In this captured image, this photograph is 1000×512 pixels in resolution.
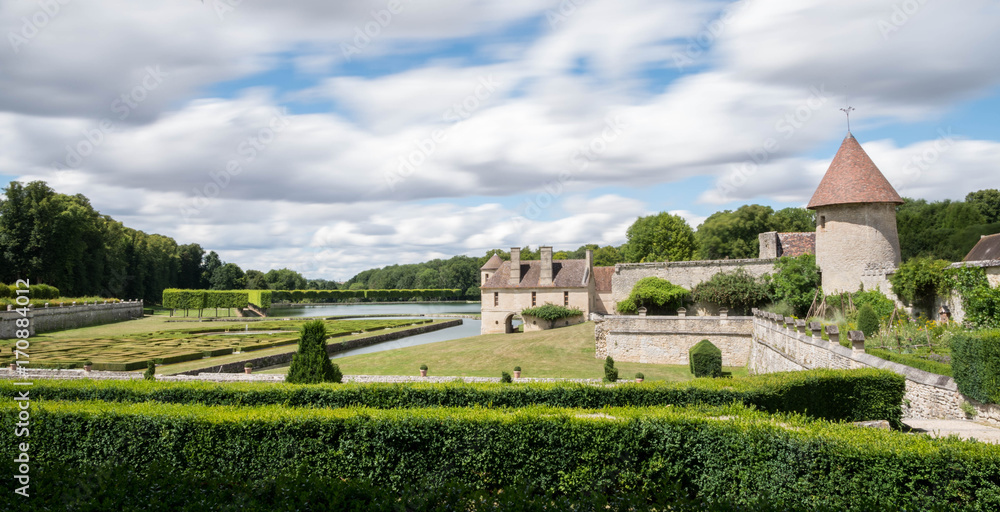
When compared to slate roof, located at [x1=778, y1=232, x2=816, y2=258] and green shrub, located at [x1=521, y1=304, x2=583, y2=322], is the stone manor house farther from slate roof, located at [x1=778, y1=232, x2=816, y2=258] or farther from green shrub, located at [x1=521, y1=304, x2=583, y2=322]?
green shrub, located at [x1=521, y1=304, x2=583, y2=322]

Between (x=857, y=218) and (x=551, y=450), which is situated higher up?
(x=857, y=218)

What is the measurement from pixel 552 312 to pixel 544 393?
26564 mm

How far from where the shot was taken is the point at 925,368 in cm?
1222

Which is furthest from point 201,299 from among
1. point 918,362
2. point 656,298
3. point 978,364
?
point 978,364

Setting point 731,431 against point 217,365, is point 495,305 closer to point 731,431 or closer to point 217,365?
point 217,365

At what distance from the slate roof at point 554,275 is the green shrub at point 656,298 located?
217 inches

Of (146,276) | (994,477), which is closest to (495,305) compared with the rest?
(994,477)

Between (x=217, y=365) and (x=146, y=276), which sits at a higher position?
(x=146, y=276)

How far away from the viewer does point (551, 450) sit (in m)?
7.02

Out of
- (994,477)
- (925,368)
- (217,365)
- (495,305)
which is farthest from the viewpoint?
(495,305)

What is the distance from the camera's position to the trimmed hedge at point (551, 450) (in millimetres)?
5590

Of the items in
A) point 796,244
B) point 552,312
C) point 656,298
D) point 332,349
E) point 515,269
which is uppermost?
point 796,244

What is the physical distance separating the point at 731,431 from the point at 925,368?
909 cm

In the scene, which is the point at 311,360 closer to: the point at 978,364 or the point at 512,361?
the point at 512,361
